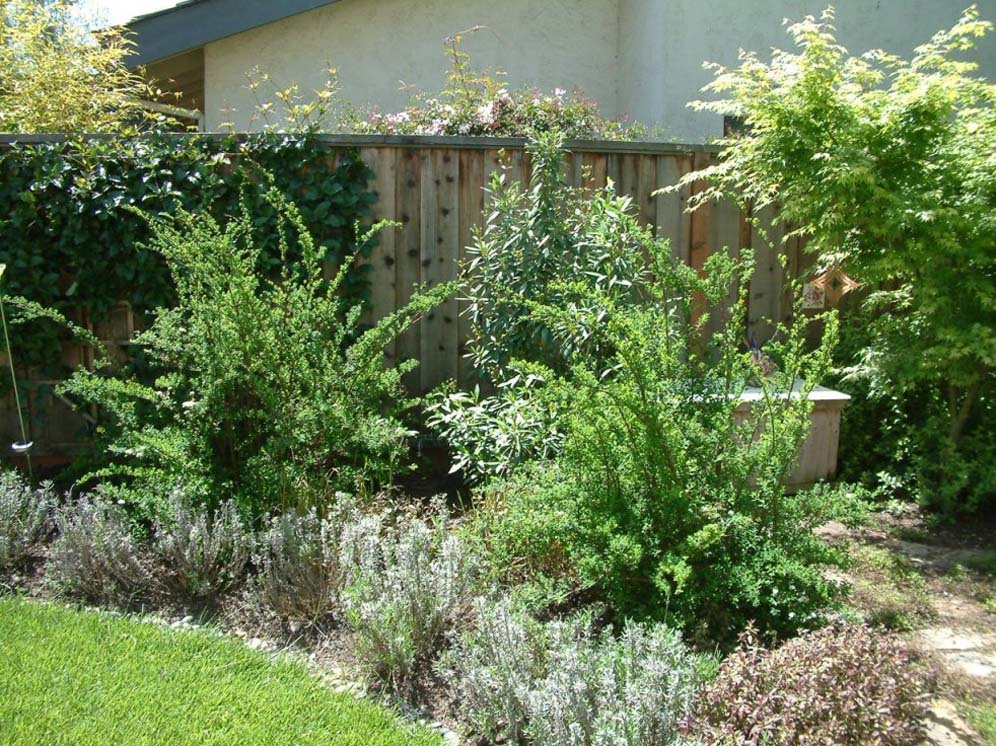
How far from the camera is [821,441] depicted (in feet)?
18.1

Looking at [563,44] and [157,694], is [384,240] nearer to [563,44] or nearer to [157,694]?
[157,694]

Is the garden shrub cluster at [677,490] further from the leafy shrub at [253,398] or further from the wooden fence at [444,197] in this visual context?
the wooden fence at [444,197]

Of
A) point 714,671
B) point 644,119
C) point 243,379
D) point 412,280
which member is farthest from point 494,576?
point 644,119

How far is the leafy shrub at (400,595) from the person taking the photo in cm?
343

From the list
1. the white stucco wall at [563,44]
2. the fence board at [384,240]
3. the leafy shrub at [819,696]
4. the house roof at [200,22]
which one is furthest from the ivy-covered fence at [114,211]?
the leafy shrub at [819,696]

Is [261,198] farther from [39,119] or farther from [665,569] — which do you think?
[665,569]

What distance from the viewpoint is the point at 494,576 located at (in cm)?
384

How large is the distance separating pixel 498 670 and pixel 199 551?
175cm

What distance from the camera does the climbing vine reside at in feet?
18.2

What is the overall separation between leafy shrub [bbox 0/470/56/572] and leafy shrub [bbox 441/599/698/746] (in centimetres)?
237

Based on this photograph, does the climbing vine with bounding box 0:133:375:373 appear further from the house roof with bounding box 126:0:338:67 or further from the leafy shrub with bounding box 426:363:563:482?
the house roof with bounding box 126:0:338:67

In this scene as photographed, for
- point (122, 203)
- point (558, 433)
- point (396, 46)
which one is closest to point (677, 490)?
point (558, 433)

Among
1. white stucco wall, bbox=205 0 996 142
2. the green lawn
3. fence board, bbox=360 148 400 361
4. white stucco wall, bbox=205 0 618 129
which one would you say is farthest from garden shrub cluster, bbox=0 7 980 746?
white stucco wall, bbox=205 0 618 129

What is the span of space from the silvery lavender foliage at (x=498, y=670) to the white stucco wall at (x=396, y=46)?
23.9 feet
